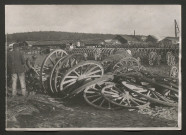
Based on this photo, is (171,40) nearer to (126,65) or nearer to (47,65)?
(126,65)

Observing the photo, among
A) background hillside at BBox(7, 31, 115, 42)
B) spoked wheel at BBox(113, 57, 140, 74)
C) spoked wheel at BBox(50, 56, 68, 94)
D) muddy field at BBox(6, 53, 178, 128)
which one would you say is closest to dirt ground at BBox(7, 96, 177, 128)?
muddy field at BBox(6, 53, 178, 128)

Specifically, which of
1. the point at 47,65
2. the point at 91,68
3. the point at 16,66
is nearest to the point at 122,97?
the point at 91,68

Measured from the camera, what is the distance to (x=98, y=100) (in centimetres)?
171

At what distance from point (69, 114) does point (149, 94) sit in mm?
447

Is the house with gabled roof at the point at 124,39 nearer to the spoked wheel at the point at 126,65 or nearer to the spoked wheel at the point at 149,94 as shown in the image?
the spoked wheel at the point at 126,65

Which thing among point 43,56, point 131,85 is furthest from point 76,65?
point 131,85

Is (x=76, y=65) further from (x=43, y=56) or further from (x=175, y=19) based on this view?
(x=175, y=19)

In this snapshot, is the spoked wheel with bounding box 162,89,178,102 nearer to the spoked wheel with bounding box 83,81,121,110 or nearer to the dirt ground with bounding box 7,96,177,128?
the dirt ground with bounding box 7,96,177,128

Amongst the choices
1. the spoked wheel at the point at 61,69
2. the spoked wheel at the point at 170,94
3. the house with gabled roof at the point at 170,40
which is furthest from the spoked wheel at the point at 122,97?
the house with gabled roof at the point at 170,40

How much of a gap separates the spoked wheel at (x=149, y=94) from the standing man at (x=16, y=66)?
55 cm

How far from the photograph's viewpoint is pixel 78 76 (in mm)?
1706

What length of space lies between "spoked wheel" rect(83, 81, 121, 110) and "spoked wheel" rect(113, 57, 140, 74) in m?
0.13

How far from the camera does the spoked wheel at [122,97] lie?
1.71m

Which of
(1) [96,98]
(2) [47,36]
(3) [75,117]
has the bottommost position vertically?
(3) [75,117]
